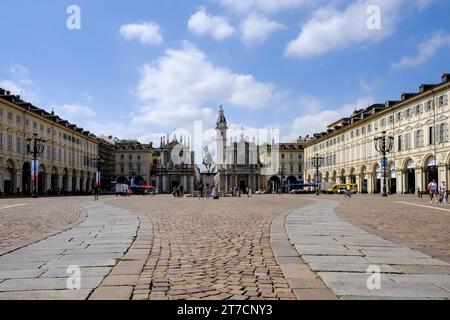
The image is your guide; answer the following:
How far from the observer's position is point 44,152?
211 feet

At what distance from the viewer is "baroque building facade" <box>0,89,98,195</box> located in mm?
53625

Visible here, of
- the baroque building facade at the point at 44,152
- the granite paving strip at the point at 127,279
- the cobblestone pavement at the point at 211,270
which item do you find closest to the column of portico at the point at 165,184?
the baroque building facade at the point at 44,152

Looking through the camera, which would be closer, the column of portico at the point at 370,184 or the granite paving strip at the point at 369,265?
the granite paving strip at the point at 369,265

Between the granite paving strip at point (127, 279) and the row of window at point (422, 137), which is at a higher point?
the row of window at point (422, 137)

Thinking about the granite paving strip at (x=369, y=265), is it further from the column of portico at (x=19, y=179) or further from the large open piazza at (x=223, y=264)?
the column of portico at (x=19, y=179)

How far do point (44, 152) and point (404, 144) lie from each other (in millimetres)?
51402

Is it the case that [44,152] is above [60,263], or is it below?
above

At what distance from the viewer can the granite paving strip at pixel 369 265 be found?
4875mm

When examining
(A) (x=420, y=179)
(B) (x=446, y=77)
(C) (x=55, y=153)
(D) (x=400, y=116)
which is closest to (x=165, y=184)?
(C) (x=55, y=153)

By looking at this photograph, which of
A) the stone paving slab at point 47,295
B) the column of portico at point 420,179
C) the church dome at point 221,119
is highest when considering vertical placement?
the church dome at point 221,119

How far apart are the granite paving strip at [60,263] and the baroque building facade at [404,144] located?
43153 millimetres

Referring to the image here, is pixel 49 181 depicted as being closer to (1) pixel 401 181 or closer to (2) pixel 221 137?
(1) pixel 401 181

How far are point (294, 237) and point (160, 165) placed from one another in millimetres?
110606

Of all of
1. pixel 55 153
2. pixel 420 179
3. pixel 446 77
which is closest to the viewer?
pixel 446 77
